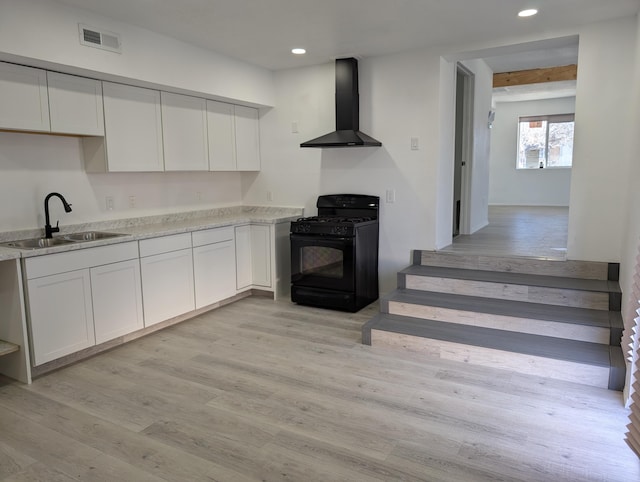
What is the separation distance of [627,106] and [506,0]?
4.55 feet

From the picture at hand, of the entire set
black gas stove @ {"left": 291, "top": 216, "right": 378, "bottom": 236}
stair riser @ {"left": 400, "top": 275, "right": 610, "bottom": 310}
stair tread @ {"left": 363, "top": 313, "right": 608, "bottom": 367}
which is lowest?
stair tread @ {"left": 363, "top": 313, "right": 608, "bottom": 367}

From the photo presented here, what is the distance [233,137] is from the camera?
16.3 ft

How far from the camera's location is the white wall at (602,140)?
3.58 meters

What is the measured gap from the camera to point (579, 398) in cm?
272

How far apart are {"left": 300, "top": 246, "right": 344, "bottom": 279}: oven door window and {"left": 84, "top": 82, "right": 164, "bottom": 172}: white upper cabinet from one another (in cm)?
162

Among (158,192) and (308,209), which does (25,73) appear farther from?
(308,209)

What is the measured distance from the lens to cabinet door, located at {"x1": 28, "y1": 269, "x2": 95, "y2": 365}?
9.71 feet

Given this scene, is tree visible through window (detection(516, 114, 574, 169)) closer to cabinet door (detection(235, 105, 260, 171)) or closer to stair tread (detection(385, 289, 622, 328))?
cabinet door (detection(235, 105, 260, 171))

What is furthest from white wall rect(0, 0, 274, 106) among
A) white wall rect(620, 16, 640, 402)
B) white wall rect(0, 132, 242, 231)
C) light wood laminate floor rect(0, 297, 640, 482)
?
white wall rect(620, 16, 640, 402)

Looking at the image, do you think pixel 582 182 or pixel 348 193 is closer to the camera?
pixel 582 182

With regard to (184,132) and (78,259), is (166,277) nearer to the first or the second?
(78,259)

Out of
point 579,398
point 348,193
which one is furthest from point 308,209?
point 579,398

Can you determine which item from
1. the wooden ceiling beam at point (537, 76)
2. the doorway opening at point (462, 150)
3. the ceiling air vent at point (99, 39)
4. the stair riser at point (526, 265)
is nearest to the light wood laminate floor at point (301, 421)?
the stair riser at point (526, 265)

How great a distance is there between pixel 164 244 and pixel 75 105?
1.26m
